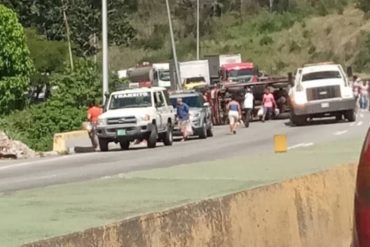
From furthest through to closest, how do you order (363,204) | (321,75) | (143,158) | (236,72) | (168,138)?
(236,72), (321,75), (168,138), (143,158), (363,204)

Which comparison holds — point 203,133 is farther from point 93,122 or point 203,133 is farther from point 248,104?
point 248,104

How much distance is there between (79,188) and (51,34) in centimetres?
6925

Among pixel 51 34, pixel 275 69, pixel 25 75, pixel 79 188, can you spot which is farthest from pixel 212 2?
pixel 79 188

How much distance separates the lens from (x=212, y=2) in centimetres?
11962

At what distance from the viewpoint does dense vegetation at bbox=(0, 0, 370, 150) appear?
44750 mm

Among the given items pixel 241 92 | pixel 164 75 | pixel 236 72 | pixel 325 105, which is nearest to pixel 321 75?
pixel 325 105

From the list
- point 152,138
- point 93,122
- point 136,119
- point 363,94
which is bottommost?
point 363,94

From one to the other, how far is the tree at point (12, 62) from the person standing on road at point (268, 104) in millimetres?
12674

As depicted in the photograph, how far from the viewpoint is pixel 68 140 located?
34750 millimetres

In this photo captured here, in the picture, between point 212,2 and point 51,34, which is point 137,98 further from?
point 212,2

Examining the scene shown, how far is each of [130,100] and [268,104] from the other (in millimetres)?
14579

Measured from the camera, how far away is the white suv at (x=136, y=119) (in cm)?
3169

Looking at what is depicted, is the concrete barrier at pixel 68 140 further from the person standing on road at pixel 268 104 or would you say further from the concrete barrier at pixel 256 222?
the concrete barrier at pixel 256 222

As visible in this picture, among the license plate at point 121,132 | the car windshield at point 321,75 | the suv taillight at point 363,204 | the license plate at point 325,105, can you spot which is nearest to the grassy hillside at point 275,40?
the car windshield at point 321,75
